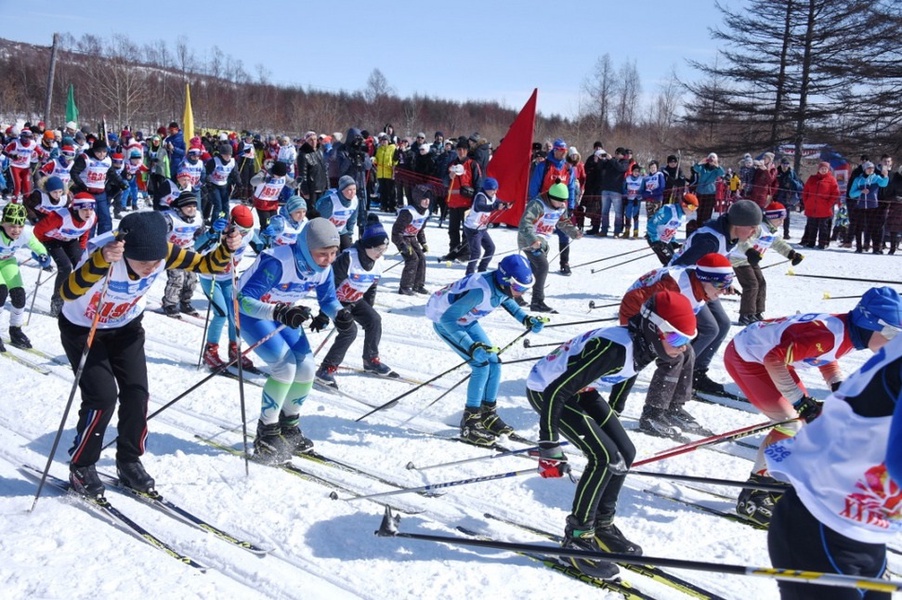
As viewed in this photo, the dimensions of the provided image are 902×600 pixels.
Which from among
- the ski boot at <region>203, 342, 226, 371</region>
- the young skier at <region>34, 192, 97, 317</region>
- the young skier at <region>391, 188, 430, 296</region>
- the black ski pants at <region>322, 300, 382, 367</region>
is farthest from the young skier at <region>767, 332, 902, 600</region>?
the young skier at <region>34, 192, 97, 317</region>

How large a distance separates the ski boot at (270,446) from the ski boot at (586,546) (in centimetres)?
211

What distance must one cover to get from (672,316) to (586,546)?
1338 millimetres

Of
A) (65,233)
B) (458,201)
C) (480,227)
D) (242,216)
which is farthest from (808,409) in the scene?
(458,201)

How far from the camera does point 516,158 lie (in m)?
14.2

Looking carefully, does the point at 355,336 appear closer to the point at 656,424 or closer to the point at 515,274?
the point at 515,274

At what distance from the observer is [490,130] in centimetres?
4916

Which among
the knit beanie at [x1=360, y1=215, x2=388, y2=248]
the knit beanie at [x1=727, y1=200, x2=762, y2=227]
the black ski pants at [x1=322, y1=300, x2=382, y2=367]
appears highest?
the knit beanie at [x1=727, y1=200, x2=762, y2=227]

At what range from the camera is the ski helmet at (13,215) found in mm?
7152

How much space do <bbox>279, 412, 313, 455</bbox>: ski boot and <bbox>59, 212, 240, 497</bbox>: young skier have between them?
1003 millimetres

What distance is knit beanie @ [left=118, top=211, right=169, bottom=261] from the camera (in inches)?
163

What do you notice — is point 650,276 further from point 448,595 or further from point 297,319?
point 448,595

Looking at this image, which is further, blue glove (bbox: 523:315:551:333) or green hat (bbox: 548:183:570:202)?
green hat (bbox: 548:183:570:202)

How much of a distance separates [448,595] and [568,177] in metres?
11.5

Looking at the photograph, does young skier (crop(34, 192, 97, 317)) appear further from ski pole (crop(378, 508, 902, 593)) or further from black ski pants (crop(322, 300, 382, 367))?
ski pole (crop(378, 508, 902, 593))
